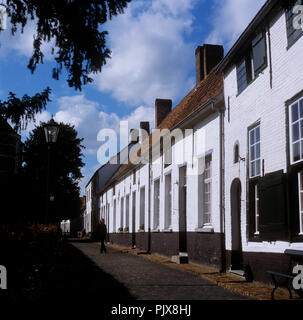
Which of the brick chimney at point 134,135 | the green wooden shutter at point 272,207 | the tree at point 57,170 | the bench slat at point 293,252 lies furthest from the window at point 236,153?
the brick chimney at point 134,135

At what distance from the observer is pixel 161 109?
2769 centimetres

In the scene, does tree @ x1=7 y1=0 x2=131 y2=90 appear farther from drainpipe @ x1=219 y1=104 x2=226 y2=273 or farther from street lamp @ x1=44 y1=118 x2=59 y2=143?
street lamp @ x1=44 y1=118 x2=59 y2=143

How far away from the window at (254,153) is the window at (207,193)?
335 centimetres

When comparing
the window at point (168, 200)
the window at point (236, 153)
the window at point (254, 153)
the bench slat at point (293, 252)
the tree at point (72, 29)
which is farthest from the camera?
the window at point (168, 200)

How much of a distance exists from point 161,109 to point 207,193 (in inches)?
555

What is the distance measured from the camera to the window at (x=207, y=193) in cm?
1409

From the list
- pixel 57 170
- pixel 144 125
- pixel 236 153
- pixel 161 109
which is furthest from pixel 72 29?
pixel 57 170

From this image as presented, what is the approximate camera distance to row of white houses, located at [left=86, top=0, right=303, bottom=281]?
866 cm

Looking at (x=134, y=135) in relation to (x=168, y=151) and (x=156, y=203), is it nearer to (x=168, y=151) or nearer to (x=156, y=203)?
(x=156, y=203)

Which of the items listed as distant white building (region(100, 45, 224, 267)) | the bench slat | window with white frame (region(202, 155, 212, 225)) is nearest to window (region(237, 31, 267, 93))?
distant white building (region(100, 45, 224, 267))

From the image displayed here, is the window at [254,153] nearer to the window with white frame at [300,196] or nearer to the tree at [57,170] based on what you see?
the window with white frame at [300,196]

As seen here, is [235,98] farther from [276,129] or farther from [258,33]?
[276,129]
